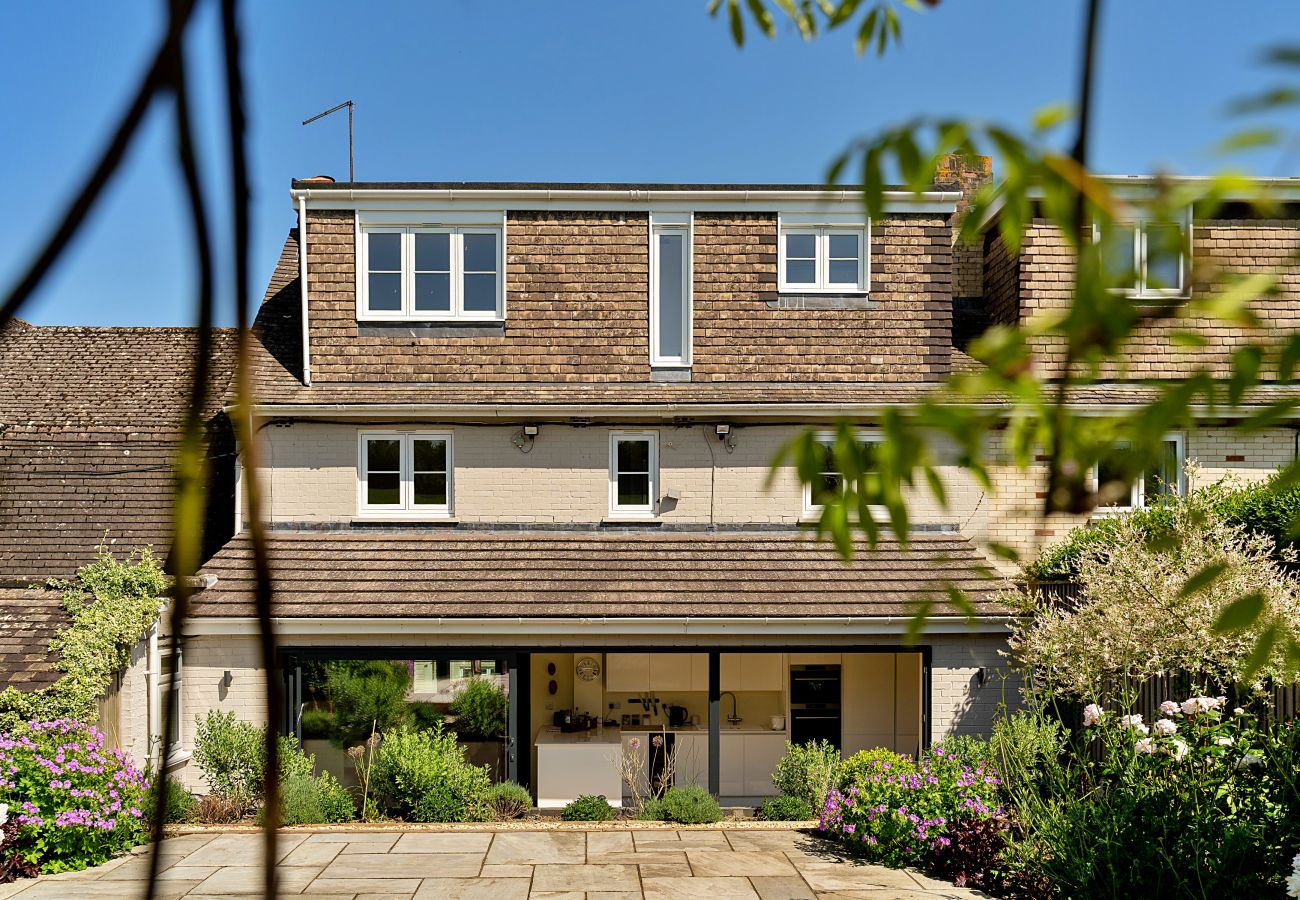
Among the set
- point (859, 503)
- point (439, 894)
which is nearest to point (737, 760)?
point (439, 894)

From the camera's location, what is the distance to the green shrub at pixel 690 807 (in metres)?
10.6

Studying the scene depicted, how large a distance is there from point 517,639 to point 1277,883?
738 centimetres

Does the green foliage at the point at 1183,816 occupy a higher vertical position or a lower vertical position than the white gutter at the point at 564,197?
lower

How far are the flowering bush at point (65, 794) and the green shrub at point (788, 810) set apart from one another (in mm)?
6321

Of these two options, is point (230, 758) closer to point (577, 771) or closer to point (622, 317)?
point (577, 771)

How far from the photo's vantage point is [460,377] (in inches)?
488

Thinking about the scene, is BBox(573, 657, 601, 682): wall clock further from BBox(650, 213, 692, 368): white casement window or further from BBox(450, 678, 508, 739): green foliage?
BBox(650, 213, 692, 368): white casement window

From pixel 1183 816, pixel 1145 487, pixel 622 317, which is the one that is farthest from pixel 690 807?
pixel 1145 487

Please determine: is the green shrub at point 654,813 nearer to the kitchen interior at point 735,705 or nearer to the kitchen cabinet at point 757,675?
the kitchen interior at point 735,705

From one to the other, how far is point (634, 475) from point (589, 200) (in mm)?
3454

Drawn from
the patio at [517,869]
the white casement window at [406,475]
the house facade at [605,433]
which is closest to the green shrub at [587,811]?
the patio at [517,869]

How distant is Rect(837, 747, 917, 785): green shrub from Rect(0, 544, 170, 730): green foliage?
23.1ft

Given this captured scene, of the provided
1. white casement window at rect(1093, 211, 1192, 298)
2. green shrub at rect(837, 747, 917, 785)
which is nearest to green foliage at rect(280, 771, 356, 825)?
green shrub at rect(837, 747, 917, 785)

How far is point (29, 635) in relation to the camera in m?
10.2
